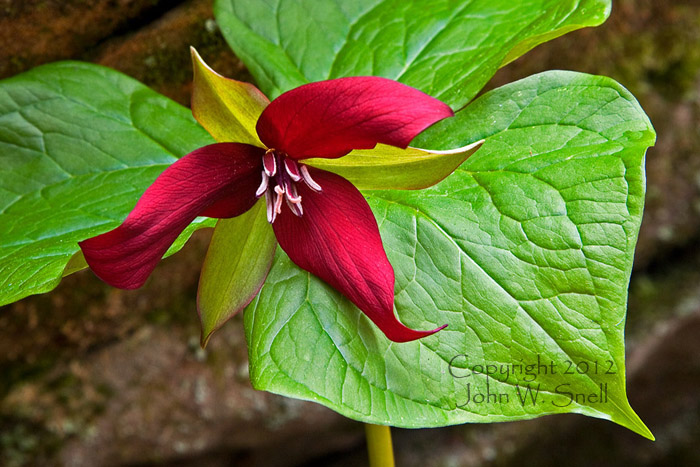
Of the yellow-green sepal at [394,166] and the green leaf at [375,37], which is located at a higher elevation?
the green leaf at [375,37]

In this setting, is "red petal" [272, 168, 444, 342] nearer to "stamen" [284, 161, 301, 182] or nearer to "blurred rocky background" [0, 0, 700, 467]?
"stamen" [284, 161, 301, 182]

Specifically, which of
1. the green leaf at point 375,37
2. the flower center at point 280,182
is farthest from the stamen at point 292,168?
the green leaf at point 375,37

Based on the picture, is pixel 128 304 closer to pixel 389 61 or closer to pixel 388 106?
pixel 389 61

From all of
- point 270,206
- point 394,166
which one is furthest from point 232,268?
point 394,166

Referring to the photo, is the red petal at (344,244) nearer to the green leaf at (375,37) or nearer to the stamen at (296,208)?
the stamen at (296,208)

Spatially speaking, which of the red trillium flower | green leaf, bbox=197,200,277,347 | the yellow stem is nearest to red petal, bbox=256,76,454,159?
the red trillium flower

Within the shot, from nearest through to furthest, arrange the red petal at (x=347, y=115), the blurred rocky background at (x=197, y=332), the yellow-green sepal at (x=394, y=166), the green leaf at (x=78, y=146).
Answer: the red petal at (x=347, y=115), the yellow-green sepal at (x=394, y=166), the green leaf at (x=78, y=146), the blurred rocky background at (x=197, y=332)

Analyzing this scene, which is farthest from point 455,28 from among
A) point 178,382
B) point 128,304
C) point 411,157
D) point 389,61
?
point 178,382

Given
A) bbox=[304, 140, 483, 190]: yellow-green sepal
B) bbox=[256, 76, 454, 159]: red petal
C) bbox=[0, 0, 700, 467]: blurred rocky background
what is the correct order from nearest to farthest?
bbox=[256, 76, 454, 159]: red petal, bbox=[304, 140, 483, 190]: yellow-green sepal, bbox=[0, 0, 700, 467]: blurred rocky background
